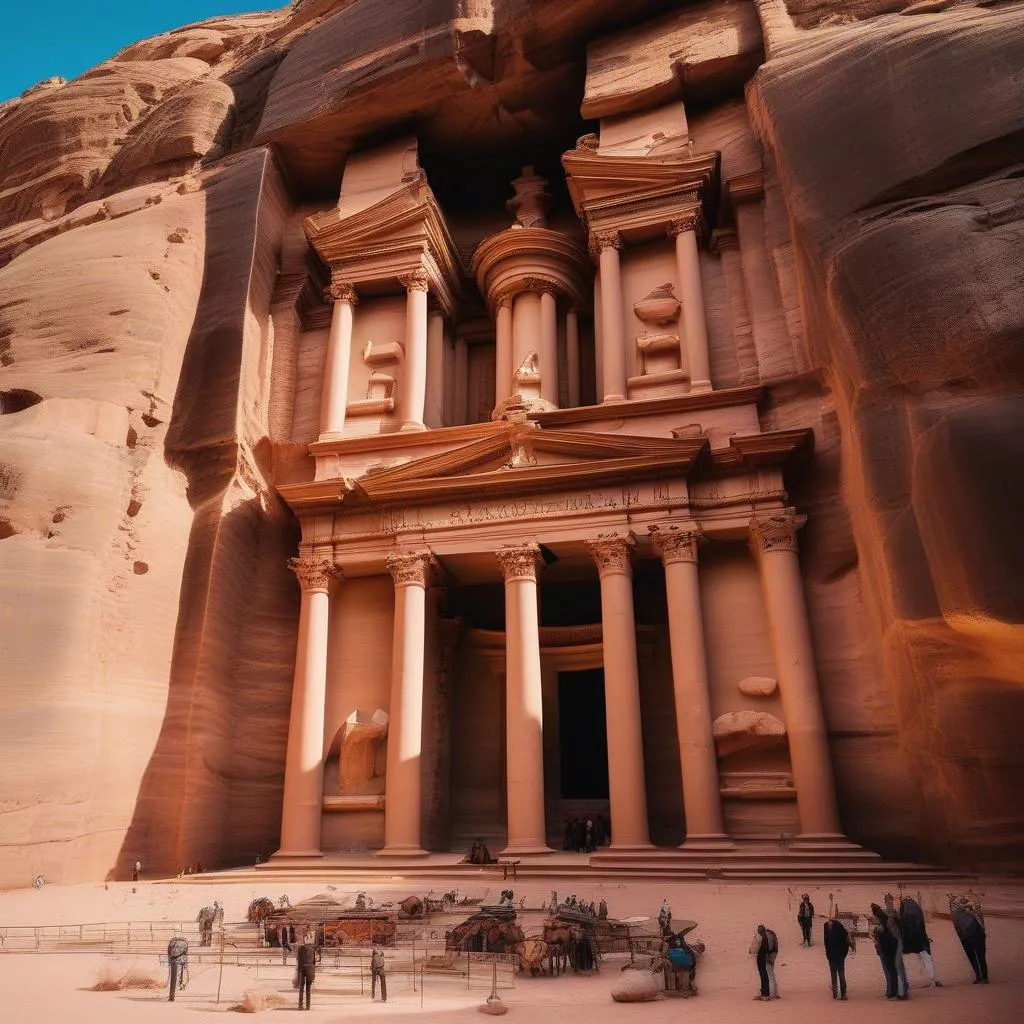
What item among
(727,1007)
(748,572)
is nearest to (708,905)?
(727,1007)

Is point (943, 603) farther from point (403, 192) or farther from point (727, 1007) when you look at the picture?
point (403, 192)

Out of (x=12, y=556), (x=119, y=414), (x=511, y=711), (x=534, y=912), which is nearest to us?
(x=534, y=912)

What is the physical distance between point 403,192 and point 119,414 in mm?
9036

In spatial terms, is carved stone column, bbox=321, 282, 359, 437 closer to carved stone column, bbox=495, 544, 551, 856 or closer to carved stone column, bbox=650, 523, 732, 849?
carved stone column, bbox=495, 544, 551, 856

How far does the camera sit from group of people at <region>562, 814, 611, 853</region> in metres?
15.8

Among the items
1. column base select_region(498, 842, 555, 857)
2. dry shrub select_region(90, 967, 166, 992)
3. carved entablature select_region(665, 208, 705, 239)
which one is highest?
carved entablature select_region(665, 208, 705, 239)

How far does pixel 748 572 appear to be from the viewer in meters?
15.9

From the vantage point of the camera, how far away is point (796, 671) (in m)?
14.2

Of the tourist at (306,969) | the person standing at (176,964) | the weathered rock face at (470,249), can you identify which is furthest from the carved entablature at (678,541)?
the person standing at (176,964)

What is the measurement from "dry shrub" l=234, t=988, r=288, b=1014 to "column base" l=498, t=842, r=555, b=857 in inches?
288

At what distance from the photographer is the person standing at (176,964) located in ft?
23.0

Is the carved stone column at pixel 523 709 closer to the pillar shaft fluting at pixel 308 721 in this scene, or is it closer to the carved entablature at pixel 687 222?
the pillar shaft fluting at pixel 308 721

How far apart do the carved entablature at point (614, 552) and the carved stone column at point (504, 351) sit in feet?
16.4

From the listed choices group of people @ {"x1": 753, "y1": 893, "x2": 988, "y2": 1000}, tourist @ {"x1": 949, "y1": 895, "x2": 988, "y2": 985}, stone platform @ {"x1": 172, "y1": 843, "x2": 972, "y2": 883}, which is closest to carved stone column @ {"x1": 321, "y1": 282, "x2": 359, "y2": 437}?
stone platform @ {"x1": 172, "y1": 843, "x2": 972, "y2": 883}
